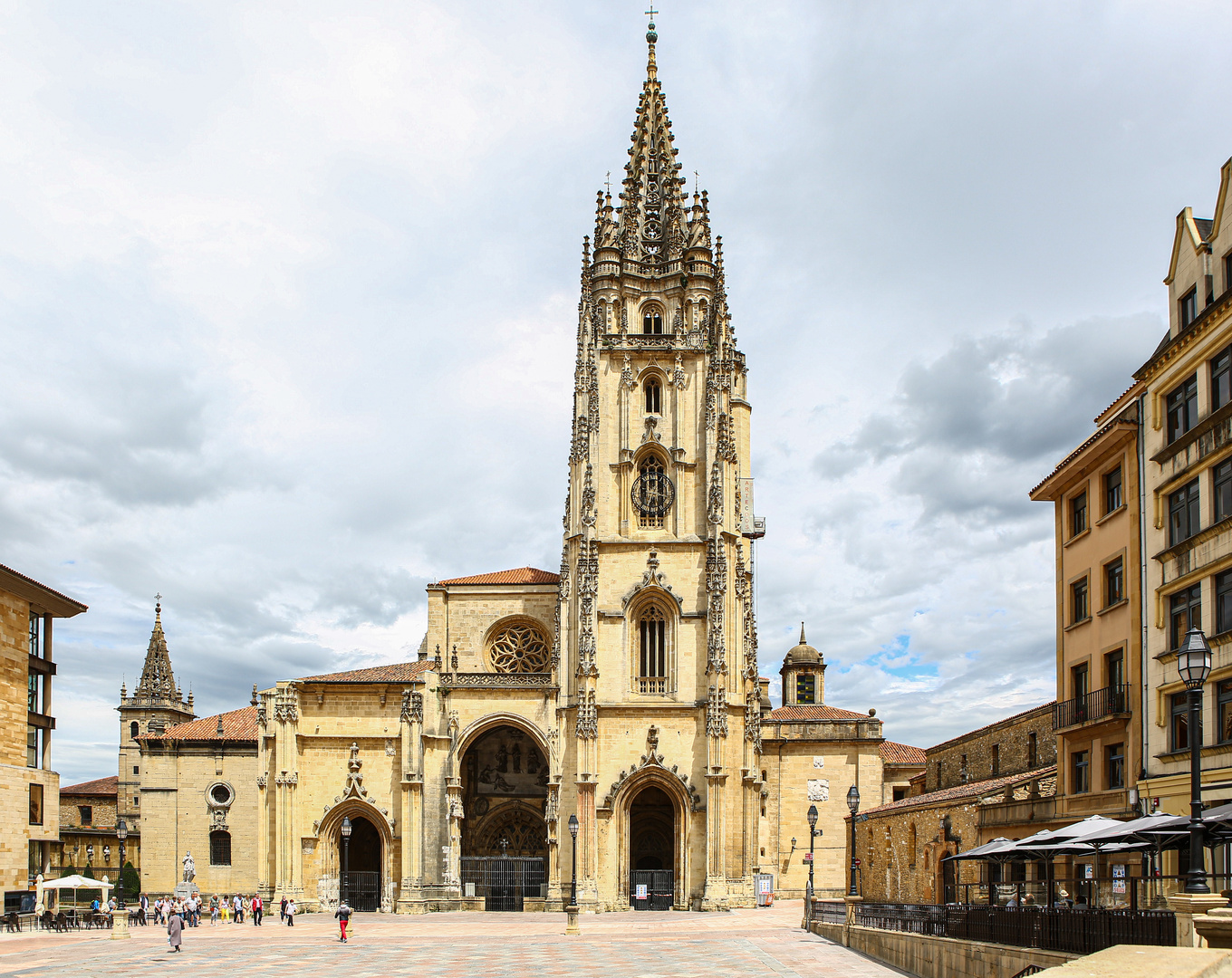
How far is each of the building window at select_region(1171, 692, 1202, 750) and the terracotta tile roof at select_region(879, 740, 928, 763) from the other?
1607 inches

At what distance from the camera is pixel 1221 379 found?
24297 millimetres

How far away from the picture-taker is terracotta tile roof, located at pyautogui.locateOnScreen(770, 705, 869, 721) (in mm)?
59594

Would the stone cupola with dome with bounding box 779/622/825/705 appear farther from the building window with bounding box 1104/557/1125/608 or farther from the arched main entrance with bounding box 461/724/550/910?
the building window with bounding box 1104/557/1125/608

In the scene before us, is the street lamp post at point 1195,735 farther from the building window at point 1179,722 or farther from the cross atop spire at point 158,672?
the cross atop spire at point 158,672

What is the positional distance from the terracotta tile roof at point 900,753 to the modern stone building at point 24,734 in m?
41.8

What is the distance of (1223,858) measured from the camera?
22469 millimetres

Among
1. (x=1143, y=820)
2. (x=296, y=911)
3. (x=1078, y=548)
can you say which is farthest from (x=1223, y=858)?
(x=296, y=911)

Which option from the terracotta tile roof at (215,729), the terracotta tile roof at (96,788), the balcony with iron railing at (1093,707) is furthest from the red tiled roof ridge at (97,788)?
the balcony with iron railing at (1093,707)

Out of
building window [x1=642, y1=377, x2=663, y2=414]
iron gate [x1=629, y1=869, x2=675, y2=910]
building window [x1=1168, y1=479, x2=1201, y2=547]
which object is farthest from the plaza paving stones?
building window [x1=642, y1=377, x2=663, y2=414]

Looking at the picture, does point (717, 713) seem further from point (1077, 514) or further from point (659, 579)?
point (1077, 514)

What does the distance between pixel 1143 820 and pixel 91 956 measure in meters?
23.9

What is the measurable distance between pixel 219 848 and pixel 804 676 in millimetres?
47598

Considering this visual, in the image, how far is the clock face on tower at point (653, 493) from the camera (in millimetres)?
53156

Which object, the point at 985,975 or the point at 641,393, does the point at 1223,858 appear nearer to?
the point at 985,975
